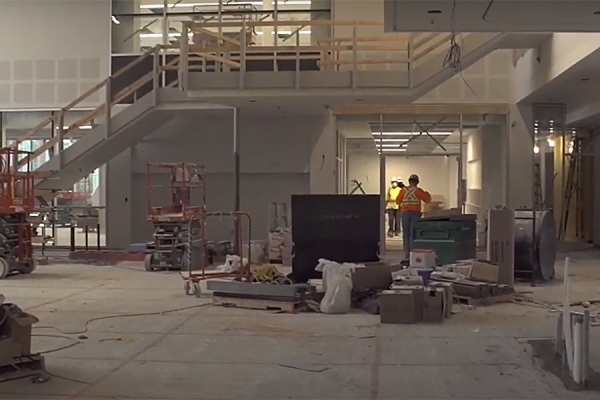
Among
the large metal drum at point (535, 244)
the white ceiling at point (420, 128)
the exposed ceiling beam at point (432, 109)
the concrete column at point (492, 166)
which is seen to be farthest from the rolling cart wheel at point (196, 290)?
the concrete column at point (492, 166)

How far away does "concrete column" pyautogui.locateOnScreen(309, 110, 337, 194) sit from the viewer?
54.5 feet

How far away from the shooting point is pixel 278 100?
1407 cm

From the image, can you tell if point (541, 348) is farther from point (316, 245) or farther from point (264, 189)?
point (264, 189)

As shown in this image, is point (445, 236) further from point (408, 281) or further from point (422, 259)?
point (408, 281)

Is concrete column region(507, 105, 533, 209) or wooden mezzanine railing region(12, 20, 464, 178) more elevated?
wooden mezzanine railing region(12, 20, 464, 178)

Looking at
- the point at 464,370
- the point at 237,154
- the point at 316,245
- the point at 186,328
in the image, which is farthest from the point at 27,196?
the point at 464,370

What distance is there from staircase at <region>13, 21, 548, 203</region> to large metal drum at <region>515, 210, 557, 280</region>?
3.11m

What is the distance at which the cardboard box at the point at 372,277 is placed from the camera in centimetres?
923

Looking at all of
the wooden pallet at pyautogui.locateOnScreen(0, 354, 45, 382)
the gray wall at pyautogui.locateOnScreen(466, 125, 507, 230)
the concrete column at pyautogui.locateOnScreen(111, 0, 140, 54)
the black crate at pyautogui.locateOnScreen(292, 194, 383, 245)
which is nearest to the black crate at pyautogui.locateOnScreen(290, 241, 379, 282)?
the black crate at pyautogui.locateOnScreen(292, 194, 383, 245)

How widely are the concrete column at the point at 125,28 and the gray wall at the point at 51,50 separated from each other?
31 centimetres

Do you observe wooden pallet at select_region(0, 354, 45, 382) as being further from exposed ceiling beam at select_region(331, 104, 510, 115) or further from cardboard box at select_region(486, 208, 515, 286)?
exposed ceiling beam at select_region(331, 104, 510, 115)

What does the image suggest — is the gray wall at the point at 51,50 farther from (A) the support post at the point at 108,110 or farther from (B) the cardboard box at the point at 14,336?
(B) the cardboard box at the point at 14,336

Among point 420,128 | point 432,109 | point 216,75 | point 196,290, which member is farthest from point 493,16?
point 420,128

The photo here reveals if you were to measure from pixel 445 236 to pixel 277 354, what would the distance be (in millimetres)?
6716
